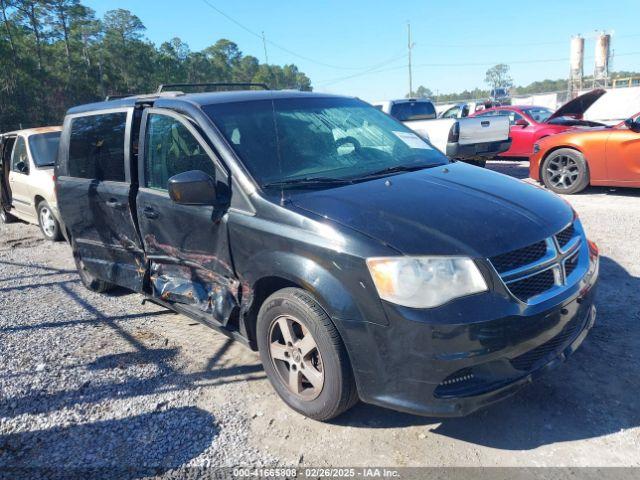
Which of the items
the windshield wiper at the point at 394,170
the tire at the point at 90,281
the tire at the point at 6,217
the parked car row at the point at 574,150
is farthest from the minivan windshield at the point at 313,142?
the tire at the point at 6,217

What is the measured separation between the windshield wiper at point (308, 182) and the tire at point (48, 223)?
6.09m

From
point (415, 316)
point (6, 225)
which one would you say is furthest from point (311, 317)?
point (6, 225)

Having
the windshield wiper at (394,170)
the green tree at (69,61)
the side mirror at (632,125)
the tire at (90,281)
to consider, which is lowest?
the tire at (90,281)

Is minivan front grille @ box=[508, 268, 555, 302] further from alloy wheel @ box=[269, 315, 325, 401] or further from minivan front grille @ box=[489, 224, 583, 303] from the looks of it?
alloy wheel @ box=[269, 315, 325, 401]

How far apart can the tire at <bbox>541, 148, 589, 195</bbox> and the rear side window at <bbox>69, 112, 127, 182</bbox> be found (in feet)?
24.0

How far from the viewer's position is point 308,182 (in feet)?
A: 10.5

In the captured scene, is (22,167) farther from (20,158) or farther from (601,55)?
(601,55)

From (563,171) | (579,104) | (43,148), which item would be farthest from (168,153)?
(579,104)

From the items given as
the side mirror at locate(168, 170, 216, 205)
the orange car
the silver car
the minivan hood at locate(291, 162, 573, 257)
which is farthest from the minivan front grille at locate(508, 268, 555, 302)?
the silver car

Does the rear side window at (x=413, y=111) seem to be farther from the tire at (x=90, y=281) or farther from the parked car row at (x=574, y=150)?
the tire at (x=90, y=281)

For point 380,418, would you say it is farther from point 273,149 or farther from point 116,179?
point 116,179

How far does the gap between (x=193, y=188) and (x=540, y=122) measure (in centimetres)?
1147

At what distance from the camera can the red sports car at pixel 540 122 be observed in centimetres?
1139

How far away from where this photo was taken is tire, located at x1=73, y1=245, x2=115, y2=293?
17.8ft
